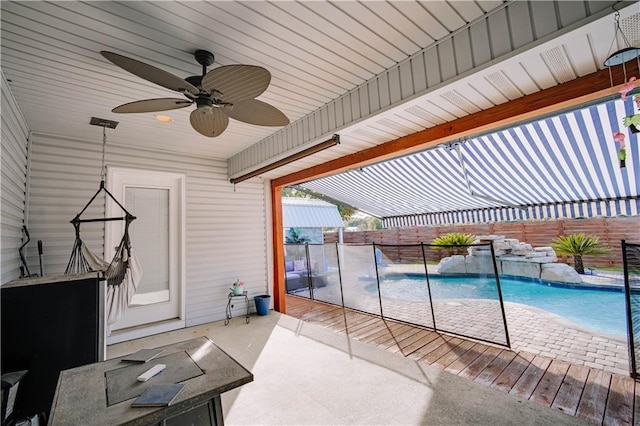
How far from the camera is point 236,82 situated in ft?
5.69

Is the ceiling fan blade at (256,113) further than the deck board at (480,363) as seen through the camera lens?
No

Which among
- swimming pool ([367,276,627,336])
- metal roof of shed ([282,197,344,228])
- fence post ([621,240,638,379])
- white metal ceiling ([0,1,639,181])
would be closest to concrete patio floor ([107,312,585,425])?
fence post ([621,240,638,379])

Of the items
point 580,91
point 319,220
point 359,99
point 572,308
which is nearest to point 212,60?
point 359,99

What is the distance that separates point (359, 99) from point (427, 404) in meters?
2.76

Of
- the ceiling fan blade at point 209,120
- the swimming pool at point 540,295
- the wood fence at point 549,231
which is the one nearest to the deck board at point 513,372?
the swimming pool at point 540,295

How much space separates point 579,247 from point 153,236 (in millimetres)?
9747

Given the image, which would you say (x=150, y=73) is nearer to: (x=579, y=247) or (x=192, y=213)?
(x=192, y=213)

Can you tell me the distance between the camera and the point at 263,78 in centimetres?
170

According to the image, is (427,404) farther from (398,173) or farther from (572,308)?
(572,308)

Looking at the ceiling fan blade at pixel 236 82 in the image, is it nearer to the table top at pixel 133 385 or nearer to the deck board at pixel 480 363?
the table top at pixel 133 385

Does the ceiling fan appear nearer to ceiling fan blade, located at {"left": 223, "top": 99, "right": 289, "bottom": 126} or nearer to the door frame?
ceiling fan blade, located at {"left": 223, "top": 99, "right": 289, "bottom": 126}

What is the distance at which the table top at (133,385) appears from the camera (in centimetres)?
94

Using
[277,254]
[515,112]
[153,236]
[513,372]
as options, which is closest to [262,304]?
[277,254]

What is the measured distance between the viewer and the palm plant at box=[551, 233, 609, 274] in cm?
701
